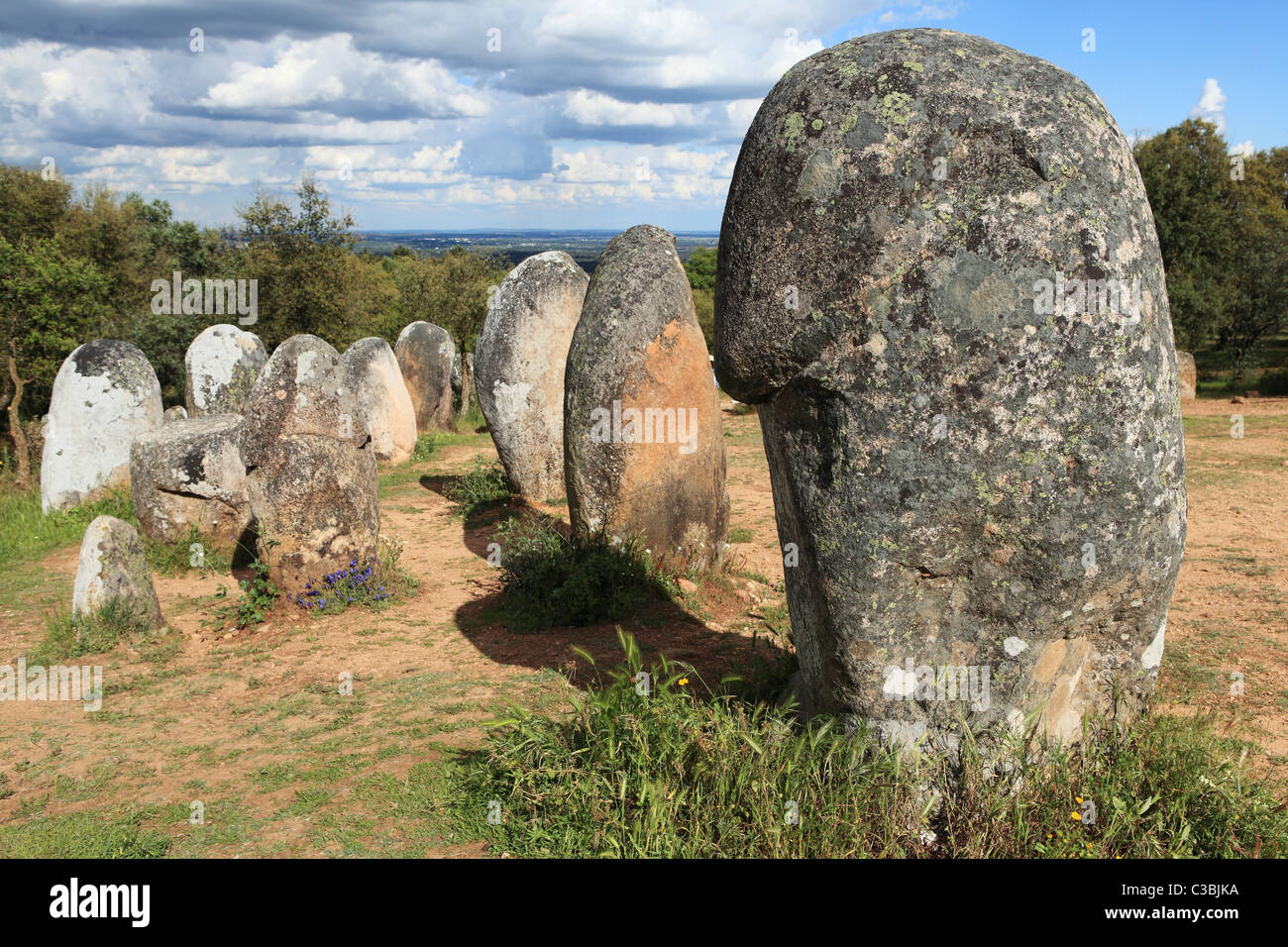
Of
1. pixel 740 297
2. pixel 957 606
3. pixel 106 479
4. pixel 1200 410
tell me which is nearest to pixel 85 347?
pixel 106 479

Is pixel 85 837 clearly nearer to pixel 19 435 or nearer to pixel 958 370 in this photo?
pixel 958 370

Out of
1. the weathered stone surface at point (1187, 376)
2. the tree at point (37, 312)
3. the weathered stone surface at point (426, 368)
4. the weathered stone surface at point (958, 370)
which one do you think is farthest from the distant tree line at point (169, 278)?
the weathered stone surface at point (1187, 376)

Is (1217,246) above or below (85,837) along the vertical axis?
above

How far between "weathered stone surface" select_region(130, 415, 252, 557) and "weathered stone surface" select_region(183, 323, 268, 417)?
363cm

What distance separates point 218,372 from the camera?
41.2 feet

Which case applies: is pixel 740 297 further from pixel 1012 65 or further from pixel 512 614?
pixel 512 614

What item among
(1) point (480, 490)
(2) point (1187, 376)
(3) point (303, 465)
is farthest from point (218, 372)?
(2) point (1187, 376)

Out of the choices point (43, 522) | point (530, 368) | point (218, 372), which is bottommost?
point (43, 522)

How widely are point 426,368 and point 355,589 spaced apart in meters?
9.71

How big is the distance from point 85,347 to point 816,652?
10.4m

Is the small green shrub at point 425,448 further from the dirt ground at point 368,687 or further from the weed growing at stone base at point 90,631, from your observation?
the weed growing at stone base at point 90,631

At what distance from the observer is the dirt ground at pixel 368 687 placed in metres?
4.19

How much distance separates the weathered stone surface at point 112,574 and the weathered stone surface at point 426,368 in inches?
389

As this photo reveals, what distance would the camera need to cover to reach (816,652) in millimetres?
3641
